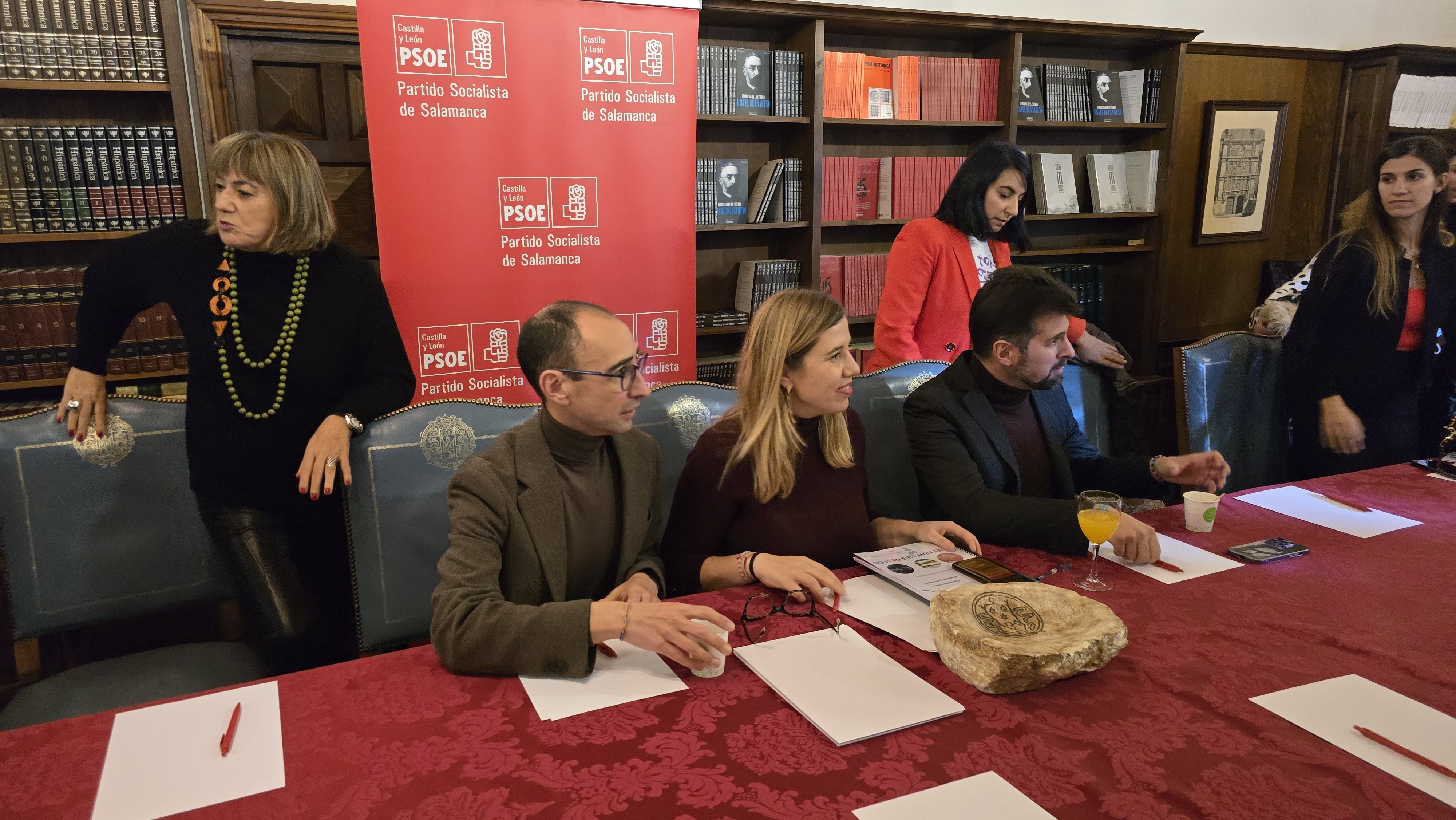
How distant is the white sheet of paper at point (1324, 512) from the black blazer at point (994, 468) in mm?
227

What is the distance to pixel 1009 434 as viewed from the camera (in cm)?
202

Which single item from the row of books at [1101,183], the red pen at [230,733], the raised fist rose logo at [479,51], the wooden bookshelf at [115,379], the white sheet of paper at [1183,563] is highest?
the raised fist rose logo at [479,51]

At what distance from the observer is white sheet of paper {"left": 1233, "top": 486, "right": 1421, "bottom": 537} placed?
68.8 inches

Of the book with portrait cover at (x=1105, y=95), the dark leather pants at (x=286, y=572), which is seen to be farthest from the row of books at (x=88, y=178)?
the book with portrait cover at (x=1105, y=95)

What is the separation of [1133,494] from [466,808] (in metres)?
1.78

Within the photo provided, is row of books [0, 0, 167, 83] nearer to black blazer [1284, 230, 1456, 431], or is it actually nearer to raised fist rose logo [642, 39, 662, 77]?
raised fist rose logo [642, 39, 662, 77]

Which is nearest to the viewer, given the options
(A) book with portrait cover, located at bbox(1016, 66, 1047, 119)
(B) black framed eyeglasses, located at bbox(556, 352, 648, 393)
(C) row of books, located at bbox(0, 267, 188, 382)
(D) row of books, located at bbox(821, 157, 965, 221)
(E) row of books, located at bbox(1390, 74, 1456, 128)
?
(B) black framed eyeglasses, located at bbox(556, 352, 648, 393)

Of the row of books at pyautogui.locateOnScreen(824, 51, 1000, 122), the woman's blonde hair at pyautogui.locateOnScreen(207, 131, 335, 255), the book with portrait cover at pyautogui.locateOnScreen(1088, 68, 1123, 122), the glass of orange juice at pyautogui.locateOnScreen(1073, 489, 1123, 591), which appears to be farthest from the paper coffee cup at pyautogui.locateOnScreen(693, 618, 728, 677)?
the book with portrait cover at pyautogui.locateOnScreen(1088, 68, 1123, 122)

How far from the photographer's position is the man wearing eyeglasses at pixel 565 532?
45.5 inches

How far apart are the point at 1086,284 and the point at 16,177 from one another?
14.8 feet

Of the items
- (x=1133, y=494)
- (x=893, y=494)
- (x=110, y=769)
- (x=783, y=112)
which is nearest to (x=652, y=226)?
(x=783, y=112)

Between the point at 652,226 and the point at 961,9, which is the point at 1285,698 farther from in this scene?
the point at 961,9

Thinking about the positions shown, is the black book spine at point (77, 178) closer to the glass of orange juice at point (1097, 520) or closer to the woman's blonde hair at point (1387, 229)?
the glass of orange juice at point (1097, 520)

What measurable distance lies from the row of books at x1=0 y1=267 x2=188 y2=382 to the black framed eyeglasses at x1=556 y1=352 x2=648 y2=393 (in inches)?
81.6
